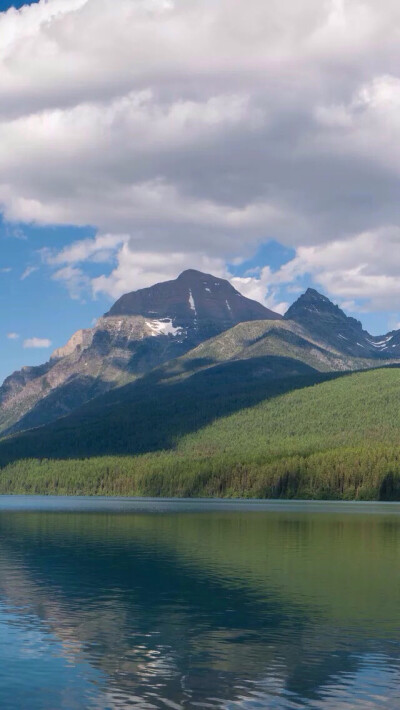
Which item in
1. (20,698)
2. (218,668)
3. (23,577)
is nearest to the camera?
(20,698)

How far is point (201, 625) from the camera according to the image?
58375 millimetres

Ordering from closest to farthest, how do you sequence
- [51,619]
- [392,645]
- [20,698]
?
[20,698]
[392,645]
[51,619]

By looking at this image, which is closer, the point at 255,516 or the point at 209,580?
the point at 209,580

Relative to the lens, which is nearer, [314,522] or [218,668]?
[218,668]

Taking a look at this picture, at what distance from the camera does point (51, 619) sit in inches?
2381

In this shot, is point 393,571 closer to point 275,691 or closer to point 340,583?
point 340,583

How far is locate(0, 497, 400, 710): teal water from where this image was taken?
138 ft

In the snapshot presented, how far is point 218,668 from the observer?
4612 centimetres

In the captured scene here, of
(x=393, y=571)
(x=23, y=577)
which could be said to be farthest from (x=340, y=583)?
(x=23, y=577)

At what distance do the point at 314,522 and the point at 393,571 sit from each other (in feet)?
244

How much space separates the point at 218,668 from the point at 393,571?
43193 mm

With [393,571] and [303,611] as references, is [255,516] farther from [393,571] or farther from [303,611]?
[303,611]

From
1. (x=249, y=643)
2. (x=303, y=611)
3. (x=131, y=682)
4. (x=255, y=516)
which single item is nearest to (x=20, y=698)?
(x=131, y=682)

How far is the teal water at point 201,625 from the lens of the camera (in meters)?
42.0
